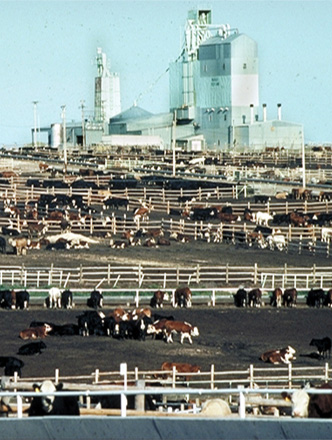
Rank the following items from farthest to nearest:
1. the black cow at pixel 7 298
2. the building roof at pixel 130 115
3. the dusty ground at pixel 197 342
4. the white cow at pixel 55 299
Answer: the building roof at pixel 130 115
the white cow at pixel 55 299
the black cow at pixel 7 298
the dusty ground at pixel 197 342

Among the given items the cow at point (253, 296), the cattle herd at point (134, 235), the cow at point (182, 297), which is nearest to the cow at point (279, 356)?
the cattle herd at point (134, 235)

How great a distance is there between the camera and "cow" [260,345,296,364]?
31578mm

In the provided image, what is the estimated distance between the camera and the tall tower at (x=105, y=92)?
13462 centimetres

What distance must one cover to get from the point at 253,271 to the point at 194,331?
11917 mm

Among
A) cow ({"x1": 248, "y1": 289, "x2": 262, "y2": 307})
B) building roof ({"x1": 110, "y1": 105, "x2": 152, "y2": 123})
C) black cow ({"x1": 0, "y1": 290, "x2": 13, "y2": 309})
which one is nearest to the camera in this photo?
black cow ({"x1": 0, "y1": 290, "x2": 13, "y2": 309})

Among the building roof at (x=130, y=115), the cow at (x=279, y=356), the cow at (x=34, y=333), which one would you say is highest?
the building roof at (x=130, y=115)

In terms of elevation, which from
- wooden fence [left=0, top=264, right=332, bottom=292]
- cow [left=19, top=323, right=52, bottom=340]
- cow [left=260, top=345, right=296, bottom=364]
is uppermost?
wooden fence [left=0, top=264, right=332, bottom=292]

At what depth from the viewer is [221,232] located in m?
57.0

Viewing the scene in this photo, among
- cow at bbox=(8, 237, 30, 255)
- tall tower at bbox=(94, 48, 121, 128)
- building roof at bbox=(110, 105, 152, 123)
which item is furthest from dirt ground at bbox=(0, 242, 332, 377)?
tall tower at bbox=(94, 48, 121, 128)

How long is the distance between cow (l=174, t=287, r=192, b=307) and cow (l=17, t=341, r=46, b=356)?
7152 millimetres

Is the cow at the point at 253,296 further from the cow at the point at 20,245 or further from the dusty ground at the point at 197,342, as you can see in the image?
the cow at the point at 20,245

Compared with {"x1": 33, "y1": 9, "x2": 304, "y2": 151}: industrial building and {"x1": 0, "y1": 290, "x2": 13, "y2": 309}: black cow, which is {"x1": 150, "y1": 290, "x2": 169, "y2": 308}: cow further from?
{"x1": 33, "y1": 9, "x2": 304, "y2": 151}: industrial building

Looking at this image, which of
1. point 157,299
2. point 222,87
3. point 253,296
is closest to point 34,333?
point 157,299

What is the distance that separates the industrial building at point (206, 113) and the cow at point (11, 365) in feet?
292
